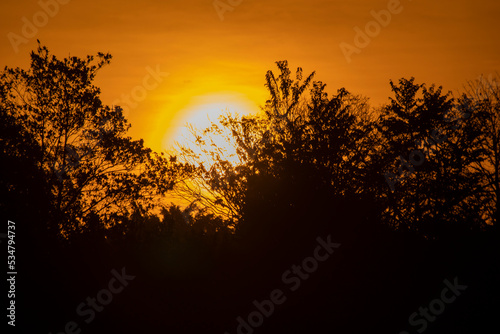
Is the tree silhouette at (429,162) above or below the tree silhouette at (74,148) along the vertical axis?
below

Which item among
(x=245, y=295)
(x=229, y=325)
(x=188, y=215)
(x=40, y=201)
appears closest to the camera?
(x=229, y=325)

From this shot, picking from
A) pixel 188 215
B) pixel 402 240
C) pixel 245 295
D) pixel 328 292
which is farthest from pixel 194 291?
pixel 188 215

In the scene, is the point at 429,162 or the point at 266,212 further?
the point at 429,162

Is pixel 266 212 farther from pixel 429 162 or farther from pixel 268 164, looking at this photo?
pixel 429 162

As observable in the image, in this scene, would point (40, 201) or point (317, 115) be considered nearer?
point (40, 201)

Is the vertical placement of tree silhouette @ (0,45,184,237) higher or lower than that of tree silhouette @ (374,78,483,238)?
higher

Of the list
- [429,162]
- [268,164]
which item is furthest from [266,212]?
[429,162]

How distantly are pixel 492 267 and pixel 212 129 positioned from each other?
17.6 m

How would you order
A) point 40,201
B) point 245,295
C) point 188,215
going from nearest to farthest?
point 245,295 → point 40,201 → point 188,215

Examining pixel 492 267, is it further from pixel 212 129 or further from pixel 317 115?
pixel 212 129

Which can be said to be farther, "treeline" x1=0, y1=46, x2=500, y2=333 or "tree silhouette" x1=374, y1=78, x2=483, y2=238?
"tree silhouette" x1=374, y1=78, x2=483, y2=238

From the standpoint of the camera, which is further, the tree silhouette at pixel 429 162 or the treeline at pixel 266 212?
the tree silhouette at pixel 429 162

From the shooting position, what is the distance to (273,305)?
2058 centimetres

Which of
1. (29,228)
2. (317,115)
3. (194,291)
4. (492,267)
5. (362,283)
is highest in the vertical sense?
(29,228)
